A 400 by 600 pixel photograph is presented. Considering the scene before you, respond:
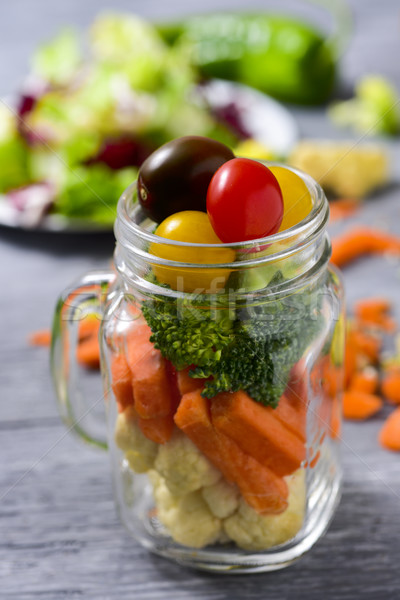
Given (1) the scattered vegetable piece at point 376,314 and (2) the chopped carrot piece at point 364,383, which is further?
(1) the scattered vegetable piece at point 376,314

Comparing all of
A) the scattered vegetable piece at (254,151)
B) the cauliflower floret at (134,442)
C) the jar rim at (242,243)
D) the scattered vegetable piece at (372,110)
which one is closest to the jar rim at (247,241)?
the jar rim at (242,243)

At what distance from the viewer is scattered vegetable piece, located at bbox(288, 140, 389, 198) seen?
1.86m

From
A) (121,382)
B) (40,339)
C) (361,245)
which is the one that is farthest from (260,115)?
(121,382)

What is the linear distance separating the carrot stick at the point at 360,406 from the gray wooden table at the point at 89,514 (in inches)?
0.8

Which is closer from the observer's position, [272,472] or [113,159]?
[272,472]

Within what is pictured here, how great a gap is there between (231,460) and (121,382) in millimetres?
164

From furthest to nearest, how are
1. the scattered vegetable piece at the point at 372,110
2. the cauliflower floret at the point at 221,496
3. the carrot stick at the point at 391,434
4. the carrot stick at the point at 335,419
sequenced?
the scattered vegetable piece at the point at 372,110 → the carrot stick at the point at 391,434 → the carrot stick at the point at 335,419 → the cauliflower floret at the point at 221,496

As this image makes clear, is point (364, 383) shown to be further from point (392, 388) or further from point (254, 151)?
point (254, 151)

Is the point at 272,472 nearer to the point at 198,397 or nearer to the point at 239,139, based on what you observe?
the point at 198,397

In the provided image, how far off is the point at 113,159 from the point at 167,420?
124 centimetres

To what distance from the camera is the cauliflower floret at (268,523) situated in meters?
0.90

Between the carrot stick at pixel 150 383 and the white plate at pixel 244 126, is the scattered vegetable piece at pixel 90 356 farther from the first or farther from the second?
the carrot stick at pixel 150 383

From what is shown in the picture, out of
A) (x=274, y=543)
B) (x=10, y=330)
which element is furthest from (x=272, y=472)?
(x=10, y=330)

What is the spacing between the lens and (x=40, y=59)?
2.41 meters
